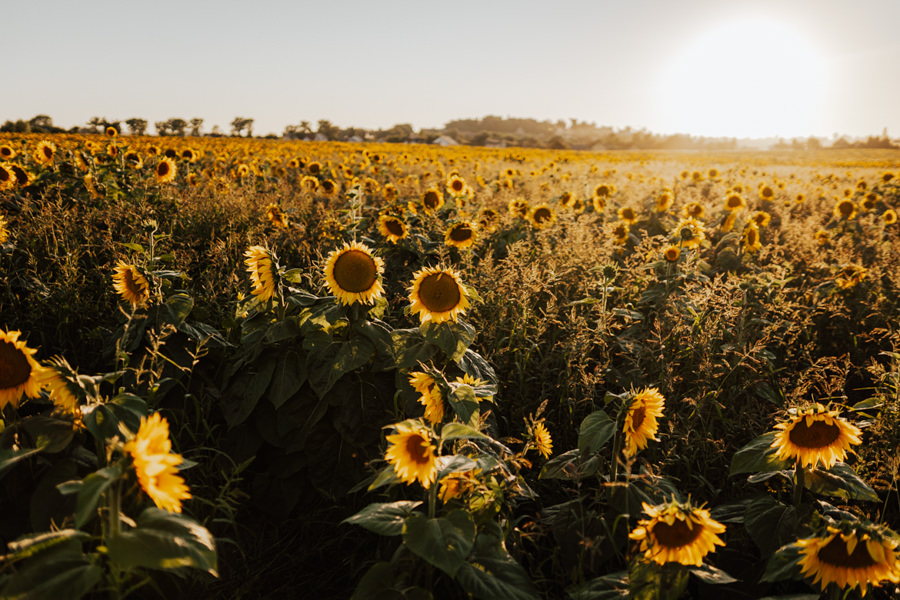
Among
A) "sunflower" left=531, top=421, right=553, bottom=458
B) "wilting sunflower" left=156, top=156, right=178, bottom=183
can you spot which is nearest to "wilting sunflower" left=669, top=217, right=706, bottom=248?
"sunflower" left=531, top=421, right=553, bottom=458

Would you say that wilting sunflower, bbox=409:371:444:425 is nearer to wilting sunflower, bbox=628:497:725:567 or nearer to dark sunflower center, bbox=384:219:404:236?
wilting sunflower, bbox=628:497:725:567

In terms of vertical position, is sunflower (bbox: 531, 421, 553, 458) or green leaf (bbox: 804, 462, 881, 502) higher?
green leaf (bbox: 804, 462, 881, 502)

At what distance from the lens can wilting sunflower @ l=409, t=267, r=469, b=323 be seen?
7.55ft

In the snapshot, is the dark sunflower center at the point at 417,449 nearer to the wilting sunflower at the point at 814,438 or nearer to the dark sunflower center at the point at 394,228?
the wilting sunflower at the point at 814,438

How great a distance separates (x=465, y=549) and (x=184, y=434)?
5.74 feet

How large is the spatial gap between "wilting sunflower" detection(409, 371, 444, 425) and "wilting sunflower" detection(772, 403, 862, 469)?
1.16 meters

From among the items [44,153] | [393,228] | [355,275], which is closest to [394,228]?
[393,228]

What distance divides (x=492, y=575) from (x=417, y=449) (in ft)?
1.38

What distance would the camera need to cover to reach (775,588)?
1819mm

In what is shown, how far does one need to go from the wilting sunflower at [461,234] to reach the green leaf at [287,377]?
212 cm

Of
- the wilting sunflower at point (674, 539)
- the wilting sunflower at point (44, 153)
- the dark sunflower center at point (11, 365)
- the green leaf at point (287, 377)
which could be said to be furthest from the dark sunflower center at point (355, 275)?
the wilting sunflower at point (44, 153)

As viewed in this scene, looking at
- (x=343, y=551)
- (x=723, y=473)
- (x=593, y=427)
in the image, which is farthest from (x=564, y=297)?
(x=343, y=551)

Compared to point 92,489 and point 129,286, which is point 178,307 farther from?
point 92,489

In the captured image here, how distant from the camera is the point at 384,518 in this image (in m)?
1.53
